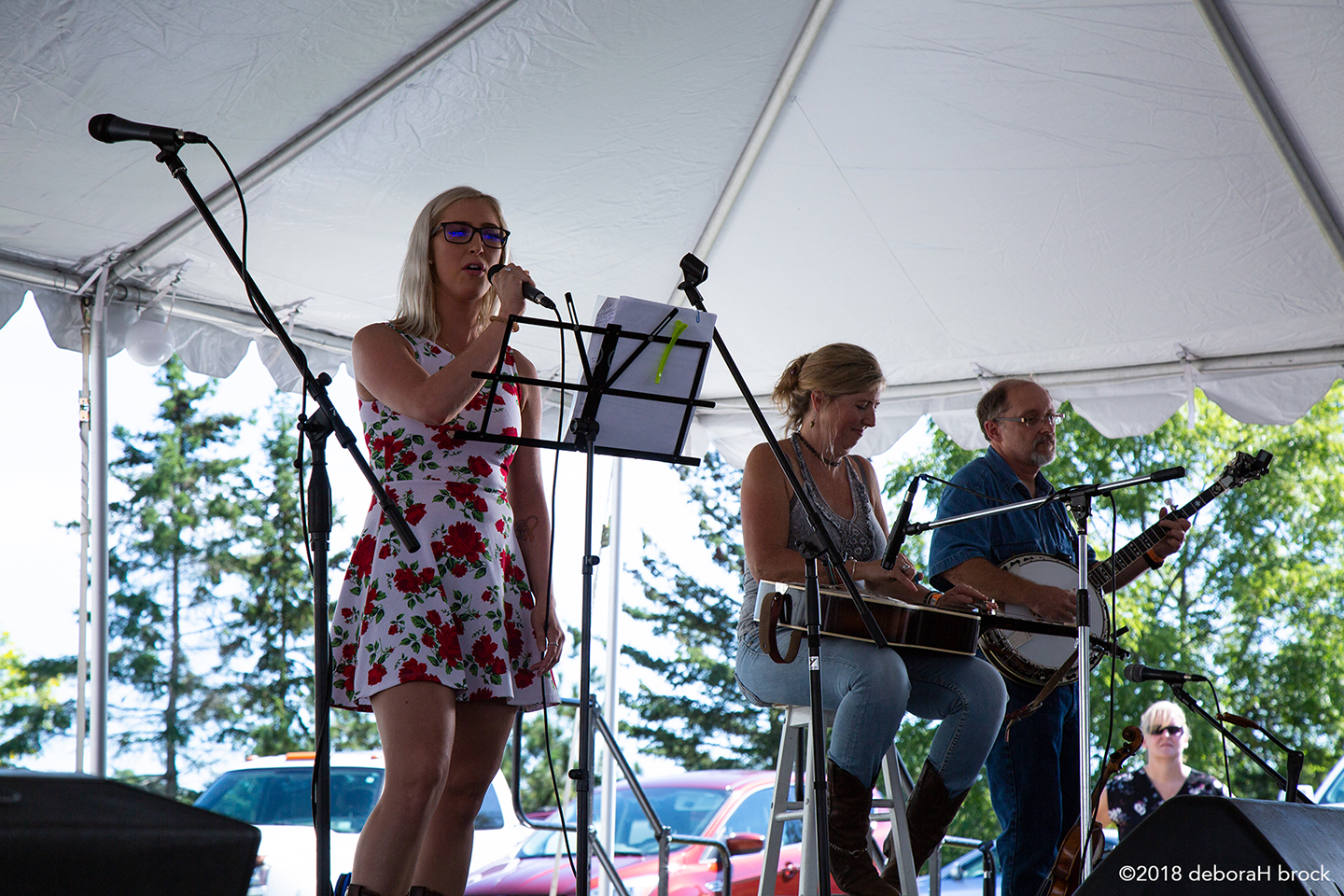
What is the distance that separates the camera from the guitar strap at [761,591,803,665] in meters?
2.85

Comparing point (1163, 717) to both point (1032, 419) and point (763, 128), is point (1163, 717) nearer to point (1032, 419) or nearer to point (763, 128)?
point (1032, 419)

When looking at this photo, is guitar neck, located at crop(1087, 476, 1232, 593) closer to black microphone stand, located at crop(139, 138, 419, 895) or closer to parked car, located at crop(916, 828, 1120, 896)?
black microphone stand, located at crop(139, 138, 419, 895)

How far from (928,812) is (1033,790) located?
0.40 m

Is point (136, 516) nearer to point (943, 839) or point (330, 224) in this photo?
point (330, 224)

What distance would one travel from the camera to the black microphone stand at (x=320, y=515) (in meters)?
1.87

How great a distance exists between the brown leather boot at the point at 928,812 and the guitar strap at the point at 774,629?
51 cm

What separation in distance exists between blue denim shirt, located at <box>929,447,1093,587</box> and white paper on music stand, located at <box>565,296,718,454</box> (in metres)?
1.24

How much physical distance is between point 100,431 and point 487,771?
211cm

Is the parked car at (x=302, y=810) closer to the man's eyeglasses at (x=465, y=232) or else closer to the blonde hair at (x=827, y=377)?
the blonde hair at (x=827, y=377)

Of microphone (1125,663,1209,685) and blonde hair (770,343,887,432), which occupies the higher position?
blonde hair (770,343,887,432)

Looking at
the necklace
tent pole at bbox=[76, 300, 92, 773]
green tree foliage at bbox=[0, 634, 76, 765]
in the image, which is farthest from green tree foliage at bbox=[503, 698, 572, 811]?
the necklace

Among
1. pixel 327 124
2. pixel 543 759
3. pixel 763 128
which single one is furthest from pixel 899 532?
pixel 543 759

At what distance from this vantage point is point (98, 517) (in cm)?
358

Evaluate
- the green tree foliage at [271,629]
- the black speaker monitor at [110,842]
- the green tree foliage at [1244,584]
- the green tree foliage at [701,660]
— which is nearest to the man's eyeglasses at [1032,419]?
the black speaker monitor at [110,842]
